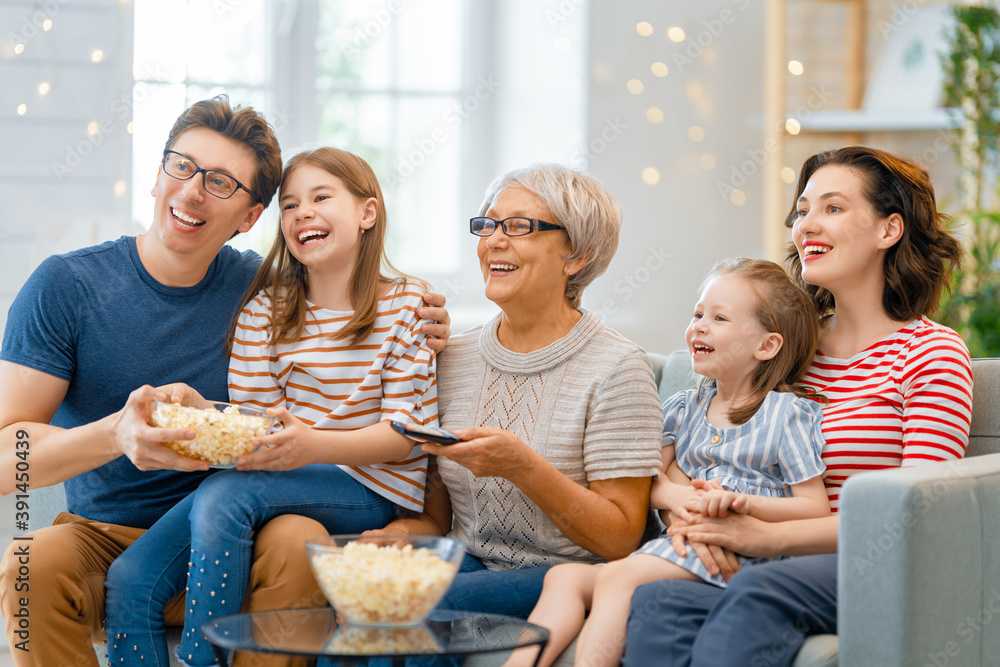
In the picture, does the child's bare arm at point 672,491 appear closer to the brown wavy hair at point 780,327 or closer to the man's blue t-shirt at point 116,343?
the brown wavy hair at point 780,327

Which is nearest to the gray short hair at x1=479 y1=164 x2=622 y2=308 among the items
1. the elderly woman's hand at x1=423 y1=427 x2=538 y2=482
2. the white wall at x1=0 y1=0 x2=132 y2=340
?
the elderly woman's hand at x1=423 y1=427 x2=538 y2=482

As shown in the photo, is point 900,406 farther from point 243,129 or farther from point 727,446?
point 243,129

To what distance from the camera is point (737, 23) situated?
13.3ft

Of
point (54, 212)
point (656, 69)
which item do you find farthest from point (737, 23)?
point (54, 212)

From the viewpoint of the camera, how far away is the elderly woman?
5.18 ft

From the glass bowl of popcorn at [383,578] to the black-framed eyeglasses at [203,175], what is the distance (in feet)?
2.89

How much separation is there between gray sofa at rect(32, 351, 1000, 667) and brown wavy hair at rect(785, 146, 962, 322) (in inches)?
16.1

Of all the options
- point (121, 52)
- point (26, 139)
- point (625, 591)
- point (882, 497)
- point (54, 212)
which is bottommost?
point (625, 591)

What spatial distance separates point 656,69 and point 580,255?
2.46 metres

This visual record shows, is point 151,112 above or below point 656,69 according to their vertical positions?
below

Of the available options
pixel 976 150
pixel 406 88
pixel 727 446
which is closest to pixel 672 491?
pixel 727 446

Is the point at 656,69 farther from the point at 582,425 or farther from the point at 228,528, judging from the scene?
the point at 228,528

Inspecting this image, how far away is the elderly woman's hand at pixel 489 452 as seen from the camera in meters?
1.40

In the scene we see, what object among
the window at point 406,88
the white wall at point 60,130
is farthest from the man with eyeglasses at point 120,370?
Result: the window at point 406,88
